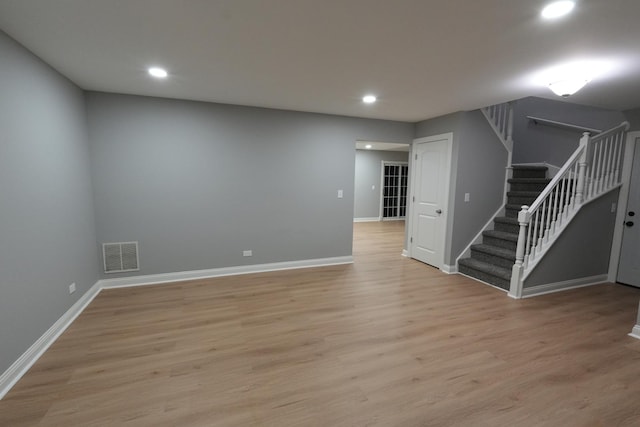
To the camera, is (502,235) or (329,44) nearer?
(329,44)

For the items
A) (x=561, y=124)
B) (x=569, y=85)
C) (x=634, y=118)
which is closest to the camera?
(x=569, y=85)

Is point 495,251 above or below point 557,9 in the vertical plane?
below

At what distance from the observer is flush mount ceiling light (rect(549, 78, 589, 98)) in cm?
270

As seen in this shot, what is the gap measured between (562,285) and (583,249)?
1.98 feet

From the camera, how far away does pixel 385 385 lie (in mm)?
2082

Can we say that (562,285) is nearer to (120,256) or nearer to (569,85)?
(569,85)

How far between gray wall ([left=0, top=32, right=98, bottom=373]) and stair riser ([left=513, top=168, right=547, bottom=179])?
605 cm

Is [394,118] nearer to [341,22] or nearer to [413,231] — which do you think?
[413,231]

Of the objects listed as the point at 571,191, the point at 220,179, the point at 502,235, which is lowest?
the point at 502,235

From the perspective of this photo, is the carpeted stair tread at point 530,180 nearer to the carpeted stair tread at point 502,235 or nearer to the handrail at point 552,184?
the handrail at point 552,184

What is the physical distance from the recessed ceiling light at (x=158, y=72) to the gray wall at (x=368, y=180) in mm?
6929

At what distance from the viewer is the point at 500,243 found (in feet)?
14.6

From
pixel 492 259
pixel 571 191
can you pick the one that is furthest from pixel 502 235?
pixel 571 191

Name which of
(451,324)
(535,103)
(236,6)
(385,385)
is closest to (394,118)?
(535,103)
